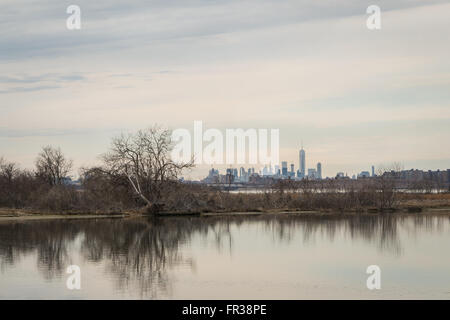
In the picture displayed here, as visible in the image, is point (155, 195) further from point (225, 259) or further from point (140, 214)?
point (225, 259)

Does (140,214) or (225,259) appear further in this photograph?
(140,214)

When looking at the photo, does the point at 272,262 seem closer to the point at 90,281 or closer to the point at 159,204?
the point at 90,281

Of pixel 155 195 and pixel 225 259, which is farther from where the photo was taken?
pixel 155 195

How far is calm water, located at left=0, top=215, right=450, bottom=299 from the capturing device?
17.6m

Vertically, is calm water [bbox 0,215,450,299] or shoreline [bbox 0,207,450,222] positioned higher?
shoreline [bbox 0,207,450,222]

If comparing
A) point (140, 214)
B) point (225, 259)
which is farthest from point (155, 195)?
point (225, 259)

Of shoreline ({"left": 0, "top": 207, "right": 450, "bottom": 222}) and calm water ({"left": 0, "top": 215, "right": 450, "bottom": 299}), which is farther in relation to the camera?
shoreline ({"left": 0, "top": 207, "right": 450, "bottom": 222})

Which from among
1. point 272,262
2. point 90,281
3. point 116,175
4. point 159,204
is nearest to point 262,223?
point 159,204

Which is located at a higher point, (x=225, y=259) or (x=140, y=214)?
(x=140, y=214)

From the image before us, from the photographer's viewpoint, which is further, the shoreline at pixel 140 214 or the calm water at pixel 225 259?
the shoreline at pixel 140 214

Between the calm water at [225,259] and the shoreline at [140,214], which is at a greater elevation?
the shoreline at [140,214]

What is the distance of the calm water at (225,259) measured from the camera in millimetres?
17609

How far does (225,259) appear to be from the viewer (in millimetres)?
23984
